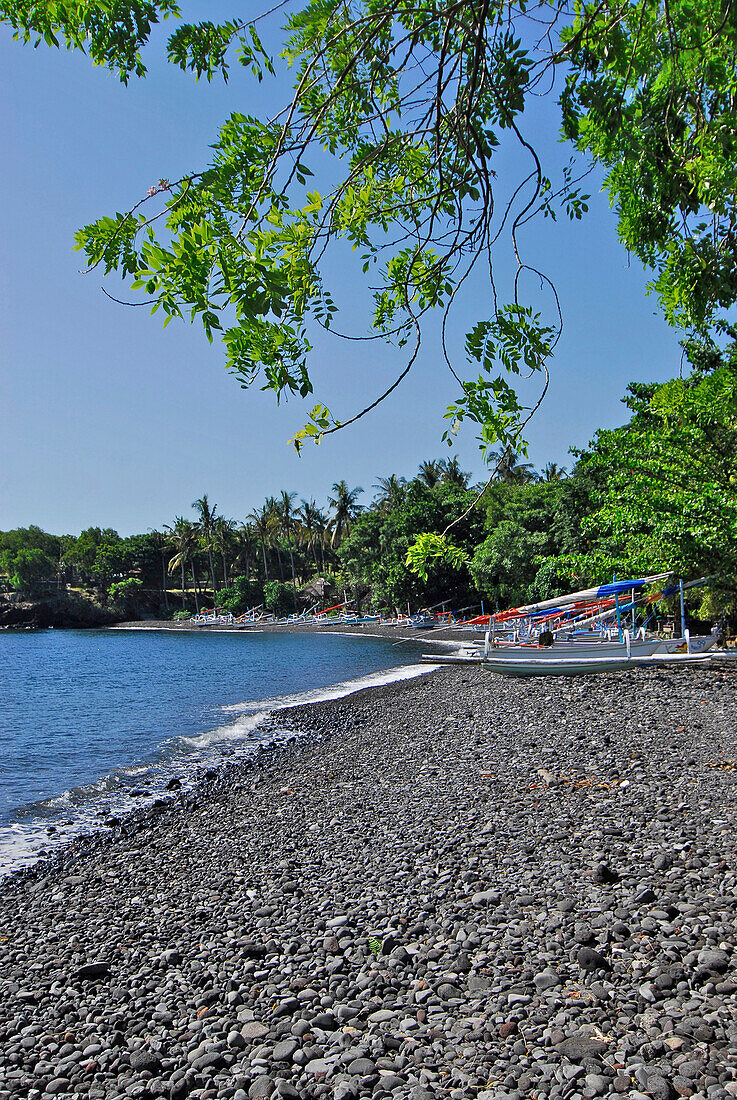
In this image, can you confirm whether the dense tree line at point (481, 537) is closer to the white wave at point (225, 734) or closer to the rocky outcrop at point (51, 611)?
the rocky outcrop at point (51, 611)

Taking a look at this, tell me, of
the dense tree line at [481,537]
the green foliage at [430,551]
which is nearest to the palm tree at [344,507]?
the dense tree line at [481,537]

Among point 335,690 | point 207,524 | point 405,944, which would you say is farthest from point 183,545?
point 405,944

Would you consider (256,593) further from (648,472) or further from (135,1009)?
(135,1009)

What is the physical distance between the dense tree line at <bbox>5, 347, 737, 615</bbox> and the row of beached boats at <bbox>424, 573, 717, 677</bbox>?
1.61 metres

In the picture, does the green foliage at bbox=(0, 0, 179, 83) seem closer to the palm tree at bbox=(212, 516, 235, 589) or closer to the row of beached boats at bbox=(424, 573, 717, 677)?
the row of beached boats at bbox=(424, 573, 717, 677)

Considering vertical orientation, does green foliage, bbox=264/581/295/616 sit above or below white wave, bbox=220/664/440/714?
above

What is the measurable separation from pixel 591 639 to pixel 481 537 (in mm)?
37843

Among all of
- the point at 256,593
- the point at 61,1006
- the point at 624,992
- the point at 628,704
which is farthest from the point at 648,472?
the point at 256,593

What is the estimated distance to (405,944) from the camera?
577 centimetres

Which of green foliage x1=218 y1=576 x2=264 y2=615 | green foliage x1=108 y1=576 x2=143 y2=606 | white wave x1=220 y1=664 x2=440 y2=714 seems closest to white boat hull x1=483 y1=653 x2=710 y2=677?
white wave x1=220 y1=664 x2=440 y2=714

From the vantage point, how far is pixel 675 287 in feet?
14.2

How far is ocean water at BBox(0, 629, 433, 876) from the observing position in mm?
13438

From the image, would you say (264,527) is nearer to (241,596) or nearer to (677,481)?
(241,596)

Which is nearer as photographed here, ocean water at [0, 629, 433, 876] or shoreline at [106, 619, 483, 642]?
ocean water at [0, 629, 433, 876]
